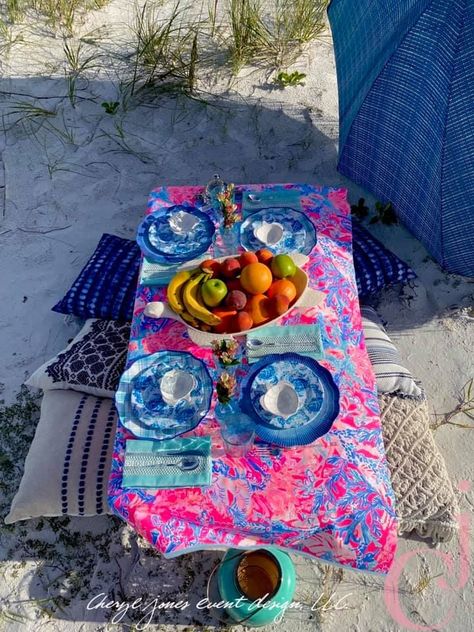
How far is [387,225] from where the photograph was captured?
13.0 feet

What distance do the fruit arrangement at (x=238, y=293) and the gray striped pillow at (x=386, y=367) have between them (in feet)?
2.01

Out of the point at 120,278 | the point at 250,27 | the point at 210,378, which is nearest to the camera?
the point at 210,378

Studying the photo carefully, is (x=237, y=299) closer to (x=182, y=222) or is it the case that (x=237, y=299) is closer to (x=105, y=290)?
(x=182, y=222)

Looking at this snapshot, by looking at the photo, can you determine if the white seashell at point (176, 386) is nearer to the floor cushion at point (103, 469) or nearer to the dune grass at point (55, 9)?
the floor cushion at point (103, 469)

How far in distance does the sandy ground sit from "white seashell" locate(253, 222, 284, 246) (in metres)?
1.12

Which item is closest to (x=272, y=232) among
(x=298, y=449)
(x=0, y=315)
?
(x=298, y=449)

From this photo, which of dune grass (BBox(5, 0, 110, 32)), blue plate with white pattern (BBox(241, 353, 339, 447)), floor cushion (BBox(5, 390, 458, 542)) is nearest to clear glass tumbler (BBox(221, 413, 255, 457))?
blue plate with white pattern (BBox(241, 353, 339, 447))

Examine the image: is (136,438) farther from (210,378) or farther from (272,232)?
(272,232)

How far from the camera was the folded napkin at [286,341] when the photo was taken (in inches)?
102

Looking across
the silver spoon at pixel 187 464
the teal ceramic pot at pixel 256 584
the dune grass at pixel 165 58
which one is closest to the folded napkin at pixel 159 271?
the silver spoon at pixel 187 464

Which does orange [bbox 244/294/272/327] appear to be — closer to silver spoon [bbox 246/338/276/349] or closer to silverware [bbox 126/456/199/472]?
silver spoon [bbox 246/338/276/349]

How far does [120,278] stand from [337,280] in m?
1.35

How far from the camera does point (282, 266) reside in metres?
2.70

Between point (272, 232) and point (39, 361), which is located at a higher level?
point (272, 232)
